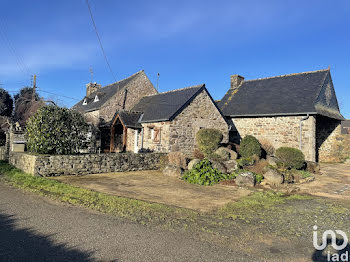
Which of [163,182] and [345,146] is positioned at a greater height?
[345,146]

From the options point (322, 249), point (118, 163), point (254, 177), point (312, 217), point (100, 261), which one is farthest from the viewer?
point (118, 163)

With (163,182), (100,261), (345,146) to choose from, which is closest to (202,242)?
(100,261)

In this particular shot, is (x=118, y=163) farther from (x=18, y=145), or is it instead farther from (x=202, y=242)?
(x=202, y=242)

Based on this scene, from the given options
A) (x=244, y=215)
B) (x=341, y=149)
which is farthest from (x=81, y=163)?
(x=341, y=149)

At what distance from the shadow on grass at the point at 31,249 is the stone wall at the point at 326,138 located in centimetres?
2092

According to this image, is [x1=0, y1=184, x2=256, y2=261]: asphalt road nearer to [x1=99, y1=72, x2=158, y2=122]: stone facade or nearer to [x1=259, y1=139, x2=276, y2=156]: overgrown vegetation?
[x1=259, y1=139, x2=276, y2=156]: overgrown vegetation

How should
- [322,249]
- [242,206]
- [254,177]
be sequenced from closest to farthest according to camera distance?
[322,249], [242,206], [254,177]

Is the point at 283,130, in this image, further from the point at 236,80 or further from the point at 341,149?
the point at 236,80

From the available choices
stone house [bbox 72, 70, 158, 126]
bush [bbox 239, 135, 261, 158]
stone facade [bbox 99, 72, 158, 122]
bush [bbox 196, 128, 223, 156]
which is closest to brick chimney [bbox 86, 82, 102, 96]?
stone house [bbox 72, 70, 158, 126]

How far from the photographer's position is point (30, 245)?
3883 millimetres

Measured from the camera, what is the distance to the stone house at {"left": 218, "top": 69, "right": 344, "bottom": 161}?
1634cm

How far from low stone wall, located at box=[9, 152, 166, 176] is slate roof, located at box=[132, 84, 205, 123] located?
324cm

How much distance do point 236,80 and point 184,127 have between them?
1059 cm

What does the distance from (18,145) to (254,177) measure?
41.1 feet
